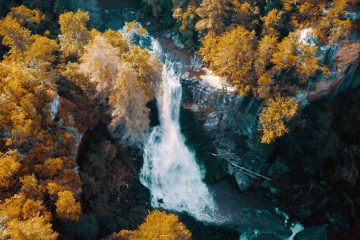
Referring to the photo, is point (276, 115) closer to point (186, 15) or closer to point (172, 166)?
point (172, 166)

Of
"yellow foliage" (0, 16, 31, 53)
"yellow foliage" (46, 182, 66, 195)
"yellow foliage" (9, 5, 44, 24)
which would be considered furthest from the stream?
"yellow foliage" (9, 5, 44, 24)

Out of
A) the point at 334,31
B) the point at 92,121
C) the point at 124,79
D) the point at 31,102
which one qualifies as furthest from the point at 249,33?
the point at 31,102

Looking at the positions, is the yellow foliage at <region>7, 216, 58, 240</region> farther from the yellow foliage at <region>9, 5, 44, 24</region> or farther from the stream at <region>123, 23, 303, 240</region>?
the yellow foliage at <region>9, 5, 44, 24</region>

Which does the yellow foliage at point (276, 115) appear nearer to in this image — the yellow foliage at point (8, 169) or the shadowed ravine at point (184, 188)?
the shadowed ravine at point (184, 188)

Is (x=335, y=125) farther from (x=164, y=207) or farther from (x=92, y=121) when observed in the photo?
(x=92, y=121)

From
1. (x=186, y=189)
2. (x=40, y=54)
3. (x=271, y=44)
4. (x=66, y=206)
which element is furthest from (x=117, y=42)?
(x=66, y=206)
